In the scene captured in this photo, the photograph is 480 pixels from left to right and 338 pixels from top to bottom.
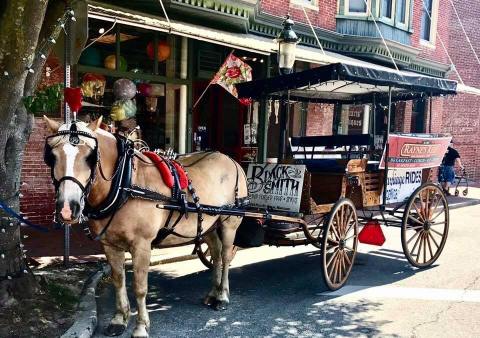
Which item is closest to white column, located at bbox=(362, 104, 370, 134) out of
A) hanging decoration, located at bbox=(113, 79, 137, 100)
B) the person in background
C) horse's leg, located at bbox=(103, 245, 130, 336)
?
the person in background

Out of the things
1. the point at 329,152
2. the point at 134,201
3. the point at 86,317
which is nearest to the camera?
the point at 134,201

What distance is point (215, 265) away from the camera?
17.9ft

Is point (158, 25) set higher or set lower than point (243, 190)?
higher

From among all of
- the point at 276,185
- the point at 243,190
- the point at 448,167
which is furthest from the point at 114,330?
the point at 448,167

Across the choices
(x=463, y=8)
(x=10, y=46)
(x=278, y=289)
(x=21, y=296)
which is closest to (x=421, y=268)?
(x=278, y=289)

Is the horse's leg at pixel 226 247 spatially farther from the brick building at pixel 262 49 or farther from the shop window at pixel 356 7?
the shop window at pixel 356 7

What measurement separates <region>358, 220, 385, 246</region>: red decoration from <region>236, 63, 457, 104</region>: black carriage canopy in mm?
2097

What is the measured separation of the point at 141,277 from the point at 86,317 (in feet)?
2.71

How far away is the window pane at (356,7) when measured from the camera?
14.8 m

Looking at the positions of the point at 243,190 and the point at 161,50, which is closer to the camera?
the point at 243,190

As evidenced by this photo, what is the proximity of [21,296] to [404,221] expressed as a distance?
15.9ft

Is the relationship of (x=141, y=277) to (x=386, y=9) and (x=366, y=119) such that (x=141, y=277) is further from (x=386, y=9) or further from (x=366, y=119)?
(x=386, y=9)

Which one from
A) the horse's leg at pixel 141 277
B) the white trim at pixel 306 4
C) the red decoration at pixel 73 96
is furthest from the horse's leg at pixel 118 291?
the white trim at pixel 306 4

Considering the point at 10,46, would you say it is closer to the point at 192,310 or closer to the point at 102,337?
the point at 102,337
